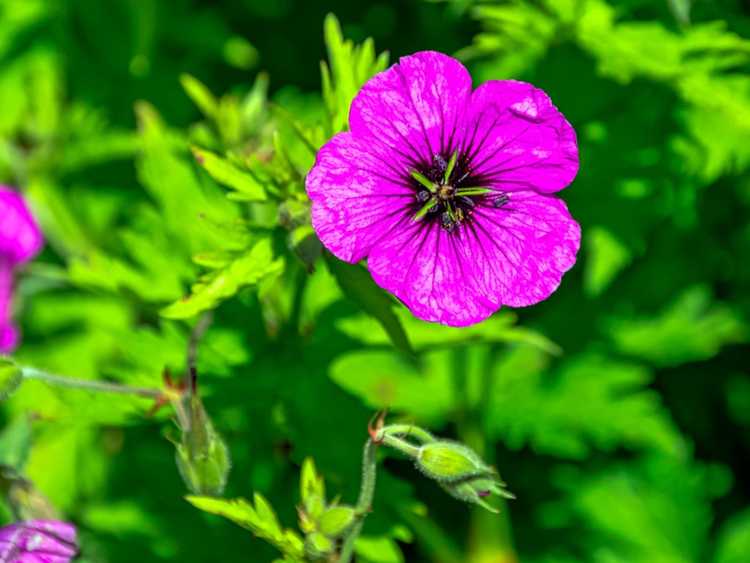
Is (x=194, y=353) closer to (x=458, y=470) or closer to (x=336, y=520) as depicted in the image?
(x=336, y=520)

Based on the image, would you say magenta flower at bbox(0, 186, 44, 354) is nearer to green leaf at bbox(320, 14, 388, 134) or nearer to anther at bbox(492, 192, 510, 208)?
green leaf at bbox(320, 14, 388, 134)

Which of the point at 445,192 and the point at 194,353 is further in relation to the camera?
the point at 194,353

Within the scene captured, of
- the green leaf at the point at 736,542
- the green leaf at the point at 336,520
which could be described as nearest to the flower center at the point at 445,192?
the green leaf at the point at 336,520

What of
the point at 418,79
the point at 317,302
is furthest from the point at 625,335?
the point at 418,79

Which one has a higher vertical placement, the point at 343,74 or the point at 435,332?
the point at 343,74

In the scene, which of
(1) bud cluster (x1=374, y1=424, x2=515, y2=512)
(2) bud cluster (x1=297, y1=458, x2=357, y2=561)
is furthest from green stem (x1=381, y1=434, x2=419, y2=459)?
(2) bud cluster (x1=297, y1=458, x2=357, y2=561)

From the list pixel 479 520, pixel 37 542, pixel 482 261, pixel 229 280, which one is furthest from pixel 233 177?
pixel 479 520

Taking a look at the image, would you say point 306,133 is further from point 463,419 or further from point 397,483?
point 463,419
